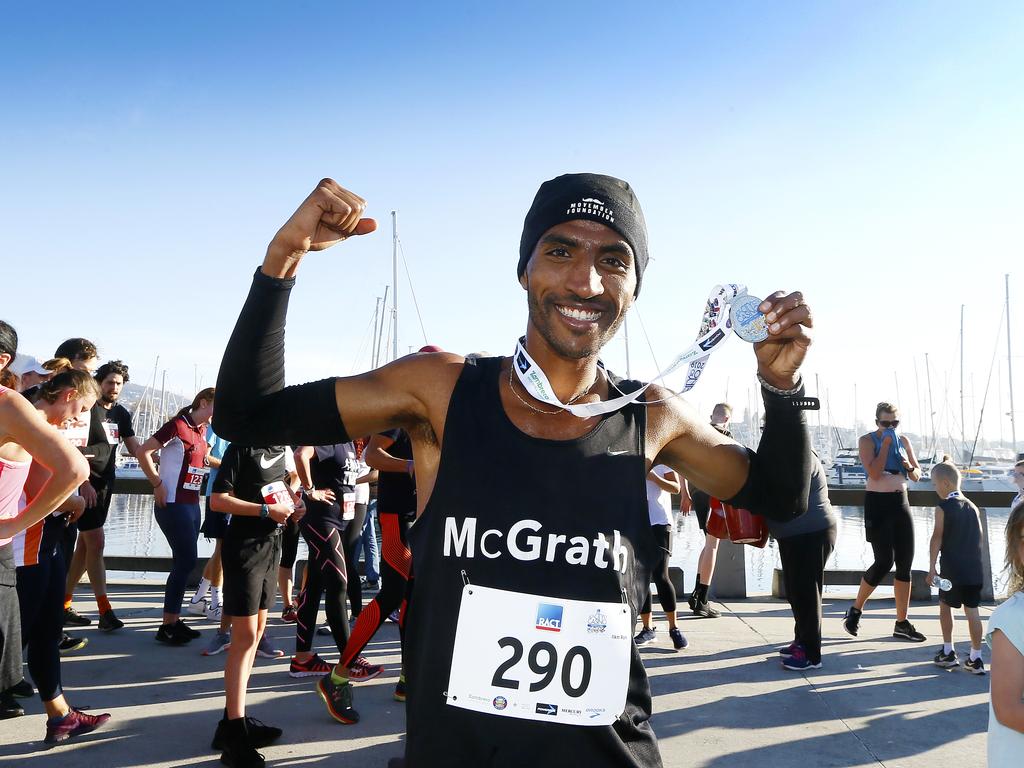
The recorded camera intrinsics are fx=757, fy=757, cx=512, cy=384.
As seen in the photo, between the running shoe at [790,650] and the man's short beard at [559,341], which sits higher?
the man's short beard at [559,341]

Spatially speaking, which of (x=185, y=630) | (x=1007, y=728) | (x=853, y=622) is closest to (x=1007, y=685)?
(x=1007, y=728)

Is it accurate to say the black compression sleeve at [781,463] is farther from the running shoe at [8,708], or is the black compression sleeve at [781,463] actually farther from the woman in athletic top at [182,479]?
the woman in athletic top at [182,479]

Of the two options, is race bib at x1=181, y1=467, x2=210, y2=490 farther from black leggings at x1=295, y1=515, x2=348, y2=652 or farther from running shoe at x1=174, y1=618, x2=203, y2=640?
black leggings at x1=295, y1=515, x2=348, y2=652

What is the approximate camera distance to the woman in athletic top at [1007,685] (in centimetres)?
227

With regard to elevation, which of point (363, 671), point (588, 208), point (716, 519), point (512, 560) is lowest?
point (363, 671)

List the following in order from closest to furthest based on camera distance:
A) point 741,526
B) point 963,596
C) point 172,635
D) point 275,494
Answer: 1. point 741,526
2. point 275,494
3. point 963,596
4. point 172,635

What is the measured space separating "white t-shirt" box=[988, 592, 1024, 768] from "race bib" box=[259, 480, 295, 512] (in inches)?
143

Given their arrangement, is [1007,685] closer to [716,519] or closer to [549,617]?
[549,617]

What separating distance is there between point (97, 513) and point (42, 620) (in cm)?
232

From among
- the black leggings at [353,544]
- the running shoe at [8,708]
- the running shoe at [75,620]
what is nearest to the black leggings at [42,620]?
the running shoe at [8,708]

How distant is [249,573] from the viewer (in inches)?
167

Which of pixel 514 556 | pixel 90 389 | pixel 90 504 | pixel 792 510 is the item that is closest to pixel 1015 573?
pixel 792 510

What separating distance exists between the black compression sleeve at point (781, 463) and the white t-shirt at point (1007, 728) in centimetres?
98

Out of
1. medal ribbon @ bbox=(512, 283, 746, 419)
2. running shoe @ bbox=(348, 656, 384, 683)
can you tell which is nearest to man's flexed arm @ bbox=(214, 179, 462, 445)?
medal ribbon @ bbox=(512, 283, 746, 419)
